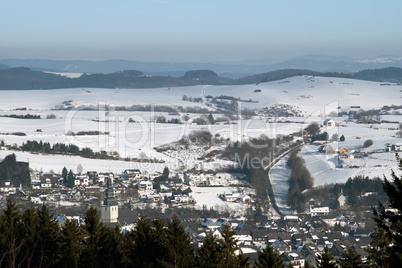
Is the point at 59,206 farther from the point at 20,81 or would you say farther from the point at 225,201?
the point at 20,81

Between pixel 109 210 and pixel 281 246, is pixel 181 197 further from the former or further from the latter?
pixel 281 246

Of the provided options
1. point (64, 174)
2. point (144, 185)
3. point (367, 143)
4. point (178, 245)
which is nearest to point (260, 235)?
point (144, 185)

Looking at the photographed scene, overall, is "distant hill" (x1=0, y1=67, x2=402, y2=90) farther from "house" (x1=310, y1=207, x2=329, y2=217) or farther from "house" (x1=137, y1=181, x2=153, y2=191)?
"house" (x1=310, y1=207, x2=329, y2=217)

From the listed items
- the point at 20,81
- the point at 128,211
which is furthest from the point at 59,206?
the point at 20,81

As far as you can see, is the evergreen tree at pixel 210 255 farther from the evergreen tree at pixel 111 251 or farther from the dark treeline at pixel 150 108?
the dark treeline at pixel 150 108

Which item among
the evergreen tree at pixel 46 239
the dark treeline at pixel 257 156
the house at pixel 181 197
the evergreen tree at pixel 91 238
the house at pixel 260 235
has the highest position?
the evergreen tree at pixel 91 238

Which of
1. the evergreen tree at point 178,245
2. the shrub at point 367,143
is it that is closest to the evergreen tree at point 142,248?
the evergreen tree at point 178,245
